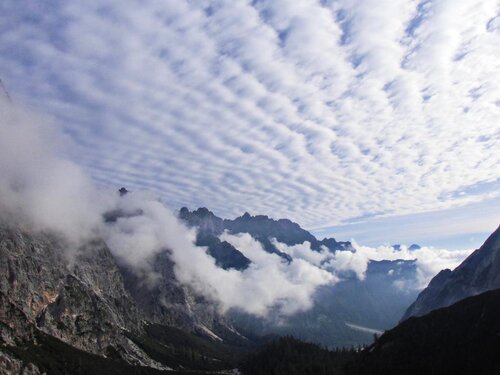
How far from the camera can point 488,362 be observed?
196625mm
